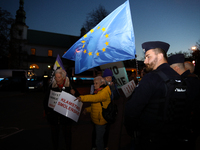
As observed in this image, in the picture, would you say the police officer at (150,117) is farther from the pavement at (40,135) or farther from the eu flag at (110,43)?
the pavement at (40,135)

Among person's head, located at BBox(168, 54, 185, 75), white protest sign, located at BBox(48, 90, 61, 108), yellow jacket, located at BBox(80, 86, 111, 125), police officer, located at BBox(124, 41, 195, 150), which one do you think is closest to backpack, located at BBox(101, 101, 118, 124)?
yellow jacket, located at BBox(80, 86, 111, 125)

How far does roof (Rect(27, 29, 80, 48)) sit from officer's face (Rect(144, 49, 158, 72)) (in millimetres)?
56812

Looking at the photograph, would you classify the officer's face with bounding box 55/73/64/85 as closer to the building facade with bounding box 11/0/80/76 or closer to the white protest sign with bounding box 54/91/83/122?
the white protest sign with bounding box 54/91/83/122

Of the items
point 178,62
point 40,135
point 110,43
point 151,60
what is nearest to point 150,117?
point 151,60

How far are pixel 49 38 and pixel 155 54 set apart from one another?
6157cm

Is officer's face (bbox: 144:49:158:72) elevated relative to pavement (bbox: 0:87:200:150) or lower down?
elevated

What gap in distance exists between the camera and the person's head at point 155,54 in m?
1.93

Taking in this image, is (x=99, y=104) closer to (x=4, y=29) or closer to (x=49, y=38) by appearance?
(x=4, y=29)

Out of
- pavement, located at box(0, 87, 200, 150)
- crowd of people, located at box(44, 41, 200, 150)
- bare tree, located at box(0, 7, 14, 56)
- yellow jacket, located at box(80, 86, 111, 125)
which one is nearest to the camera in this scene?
crowd of people, located at box(44, 41, 200, 150)

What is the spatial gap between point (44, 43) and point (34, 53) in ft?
16.7

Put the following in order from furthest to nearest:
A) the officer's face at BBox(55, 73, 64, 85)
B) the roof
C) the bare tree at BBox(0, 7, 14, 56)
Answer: the roof < the bare tree at BBox(0, 7, 14, 56) < the officer's face at BBox(55, 73, 64, 85)

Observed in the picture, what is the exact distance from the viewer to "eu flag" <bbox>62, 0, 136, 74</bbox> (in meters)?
3.86

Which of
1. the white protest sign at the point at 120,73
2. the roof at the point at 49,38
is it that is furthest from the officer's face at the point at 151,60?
the roof at the point at 49,38

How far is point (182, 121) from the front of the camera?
69.9 inches
